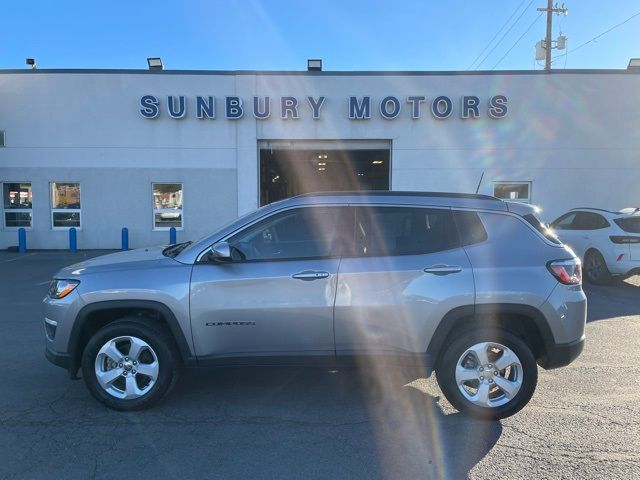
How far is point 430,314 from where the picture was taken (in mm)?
3789

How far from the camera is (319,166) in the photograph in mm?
24719

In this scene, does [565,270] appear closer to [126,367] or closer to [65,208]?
[126,367]

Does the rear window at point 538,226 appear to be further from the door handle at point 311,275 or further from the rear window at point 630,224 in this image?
the rear window at point 630,224

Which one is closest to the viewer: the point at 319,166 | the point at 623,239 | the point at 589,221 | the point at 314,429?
the point at 314,429

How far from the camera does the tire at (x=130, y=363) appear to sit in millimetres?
3896

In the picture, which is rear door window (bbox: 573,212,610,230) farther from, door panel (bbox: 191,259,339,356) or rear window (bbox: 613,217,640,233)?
door panel (bbox: 191,259,339,356)

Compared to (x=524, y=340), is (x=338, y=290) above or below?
above

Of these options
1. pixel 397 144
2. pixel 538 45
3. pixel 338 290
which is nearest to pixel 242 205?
pixel 397 144

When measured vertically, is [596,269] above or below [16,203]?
below

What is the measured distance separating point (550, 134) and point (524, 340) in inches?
562

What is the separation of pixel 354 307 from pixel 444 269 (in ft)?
2.53

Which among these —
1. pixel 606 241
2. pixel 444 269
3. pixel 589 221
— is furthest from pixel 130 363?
pixel 589 221

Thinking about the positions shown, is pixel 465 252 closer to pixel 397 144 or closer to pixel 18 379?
pixel 18 379

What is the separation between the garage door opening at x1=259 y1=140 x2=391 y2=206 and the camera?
661 inches
